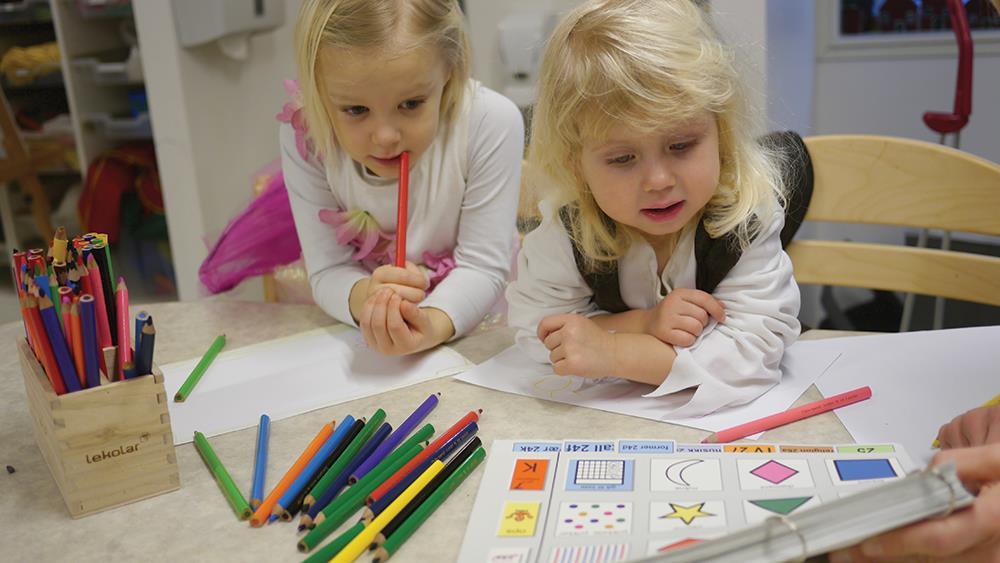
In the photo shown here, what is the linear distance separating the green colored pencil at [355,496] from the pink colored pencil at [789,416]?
0.23 metres

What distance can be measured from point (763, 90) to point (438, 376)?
1.31 ft

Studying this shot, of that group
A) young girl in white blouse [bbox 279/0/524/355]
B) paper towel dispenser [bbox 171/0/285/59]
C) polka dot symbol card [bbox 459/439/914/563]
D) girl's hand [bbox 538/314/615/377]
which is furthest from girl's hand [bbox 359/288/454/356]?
paper towel dispenser [bbox 171/0/285/59]

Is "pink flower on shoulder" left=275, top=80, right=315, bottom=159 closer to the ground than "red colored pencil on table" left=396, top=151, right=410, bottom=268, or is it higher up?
higher up

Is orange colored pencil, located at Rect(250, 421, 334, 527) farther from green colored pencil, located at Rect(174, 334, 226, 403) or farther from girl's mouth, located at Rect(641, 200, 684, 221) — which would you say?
girl's mouth, located at Rect(641, 200, 684, 221)

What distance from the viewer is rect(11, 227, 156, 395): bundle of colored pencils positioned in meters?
0.61

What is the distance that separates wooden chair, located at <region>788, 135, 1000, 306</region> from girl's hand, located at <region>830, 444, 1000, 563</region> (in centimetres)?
54

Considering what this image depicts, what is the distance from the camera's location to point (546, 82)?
782mm

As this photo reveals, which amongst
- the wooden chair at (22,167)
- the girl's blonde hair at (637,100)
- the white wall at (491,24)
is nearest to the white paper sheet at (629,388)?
the girl's blonde hair at (637,100)

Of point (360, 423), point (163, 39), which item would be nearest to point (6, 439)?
point (360, 423)

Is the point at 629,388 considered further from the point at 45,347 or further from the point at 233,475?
the point at 45,347

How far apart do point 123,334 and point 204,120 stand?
1490mm

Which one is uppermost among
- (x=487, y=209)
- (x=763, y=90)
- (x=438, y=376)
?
(x=763, y=90)

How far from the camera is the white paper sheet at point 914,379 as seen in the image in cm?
68

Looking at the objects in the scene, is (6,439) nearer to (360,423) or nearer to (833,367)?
(360,423)
